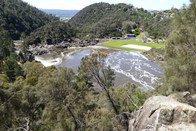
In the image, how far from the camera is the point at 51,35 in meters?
102

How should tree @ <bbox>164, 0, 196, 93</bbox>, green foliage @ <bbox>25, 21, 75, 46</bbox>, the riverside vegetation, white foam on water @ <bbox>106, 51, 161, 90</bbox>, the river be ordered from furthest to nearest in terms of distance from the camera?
green foliage @ <bbox>25, 21, 75, 46</bbox> → white foam on water @ <bbox>106, 51, 161, 90</bbox> → the river → the riverside vegetation → tree @ <bbox>164, 0, 196, 93</bbox>

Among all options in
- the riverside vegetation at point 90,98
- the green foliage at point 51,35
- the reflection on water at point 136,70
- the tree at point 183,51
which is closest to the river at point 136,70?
the reflection on water at point 136,70

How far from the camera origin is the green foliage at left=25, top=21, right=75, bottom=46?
94706mm

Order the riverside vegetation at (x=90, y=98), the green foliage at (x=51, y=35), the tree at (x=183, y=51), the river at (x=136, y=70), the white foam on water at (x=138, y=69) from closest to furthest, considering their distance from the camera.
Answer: the tree at (x=183, y=51), the riverside vegetation at (x=90, y=98), the river at (x=136, y=70), the white foam on water at (x=138, y=69), the green foliage at (x=51, y=35)

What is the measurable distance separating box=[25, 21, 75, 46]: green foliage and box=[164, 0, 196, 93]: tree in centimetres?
8961

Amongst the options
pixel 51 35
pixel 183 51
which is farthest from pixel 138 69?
pixel 51 35

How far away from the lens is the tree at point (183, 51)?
35.8ft

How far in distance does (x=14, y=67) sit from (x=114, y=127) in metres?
28.5

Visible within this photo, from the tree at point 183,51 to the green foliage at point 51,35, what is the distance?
294 feet

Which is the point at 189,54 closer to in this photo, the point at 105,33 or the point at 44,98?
the point at 44,98

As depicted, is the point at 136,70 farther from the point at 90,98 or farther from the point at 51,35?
the point at 51,35

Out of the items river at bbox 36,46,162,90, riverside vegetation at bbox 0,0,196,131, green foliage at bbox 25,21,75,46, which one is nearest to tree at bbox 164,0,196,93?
riverside vegetation at bbox 0,0,196,131

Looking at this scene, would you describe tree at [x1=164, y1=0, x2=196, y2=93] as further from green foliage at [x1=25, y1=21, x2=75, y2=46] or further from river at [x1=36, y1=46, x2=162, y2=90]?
green foliage at [x1=25, y1=21, x2=75, y2=46]

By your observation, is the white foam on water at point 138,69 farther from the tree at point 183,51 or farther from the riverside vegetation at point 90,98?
the tree at point 183,51
